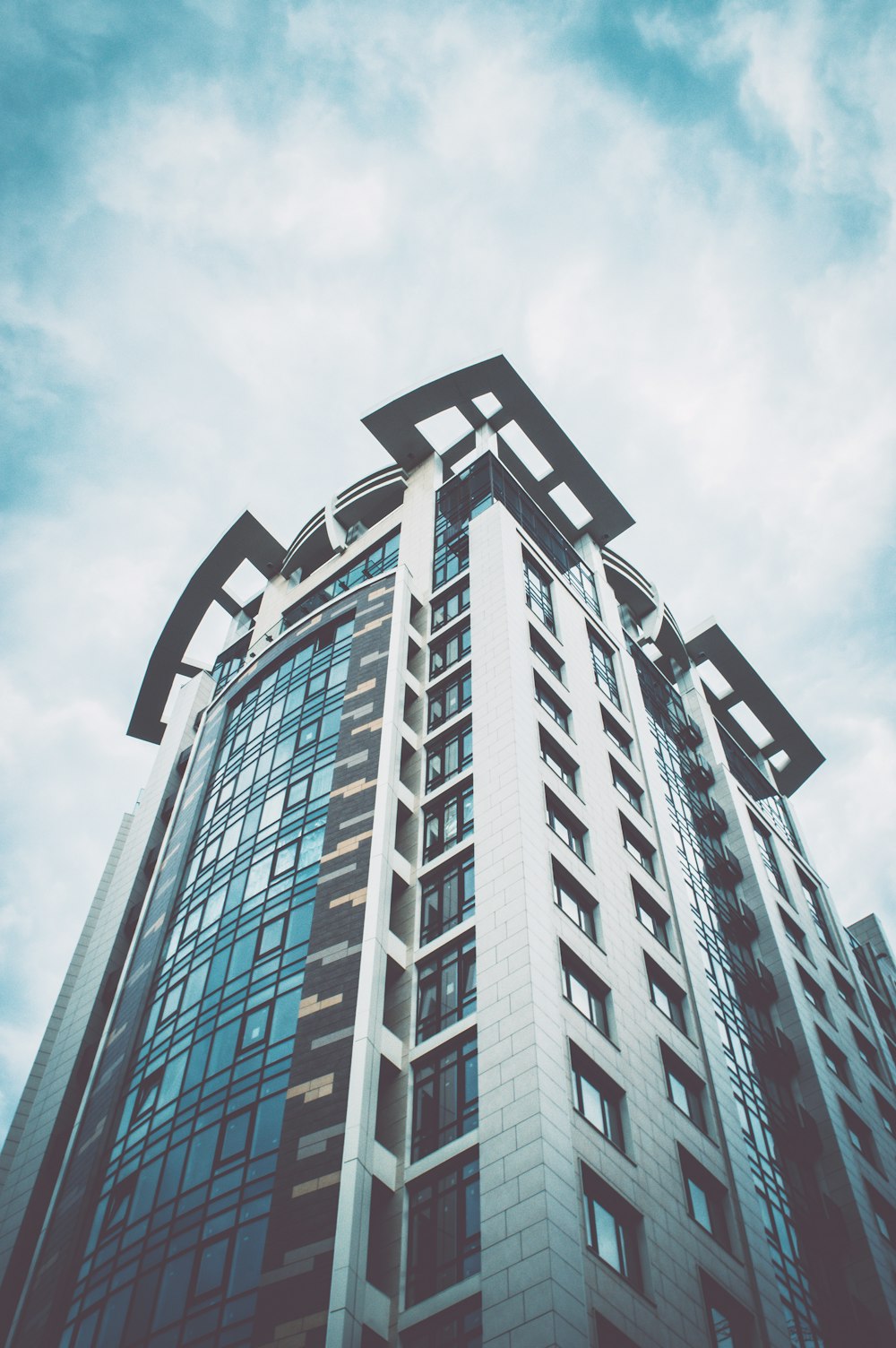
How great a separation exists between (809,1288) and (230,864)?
74.9 ft

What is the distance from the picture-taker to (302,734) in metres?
42.4

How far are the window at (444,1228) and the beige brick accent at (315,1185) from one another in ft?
6.21

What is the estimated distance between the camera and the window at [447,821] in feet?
113

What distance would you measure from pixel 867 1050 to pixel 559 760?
71.5 ft

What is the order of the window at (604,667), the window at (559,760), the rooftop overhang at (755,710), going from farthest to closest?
the rooftop overhang at (755,710) → the window at (604,667) → the window at (559,760)

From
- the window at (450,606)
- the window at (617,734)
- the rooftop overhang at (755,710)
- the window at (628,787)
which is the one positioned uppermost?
the rooftop overhang at (755,710)

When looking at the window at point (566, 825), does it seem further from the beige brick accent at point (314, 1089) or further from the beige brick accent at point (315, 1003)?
the beige brick accent at point (314, 1089)

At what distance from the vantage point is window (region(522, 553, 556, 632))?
46.9 meters

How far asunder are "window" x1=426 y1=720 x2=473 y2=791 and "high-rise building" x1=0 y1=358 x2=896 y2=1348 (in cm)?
13

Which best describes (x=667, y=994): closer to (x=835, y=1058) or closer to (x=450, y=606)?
(x=835, y=1058)

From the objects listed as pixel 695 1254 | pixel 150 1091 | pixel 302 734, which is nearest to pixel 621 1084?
pixel 695 1254

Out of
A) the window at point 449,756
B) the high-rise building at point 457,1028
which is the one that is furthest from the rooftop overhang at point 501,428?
the window at point 449,756

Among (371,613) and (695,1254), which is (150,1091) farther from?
(371,613)

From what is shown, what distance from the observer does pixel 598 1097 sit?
89.2 ft
